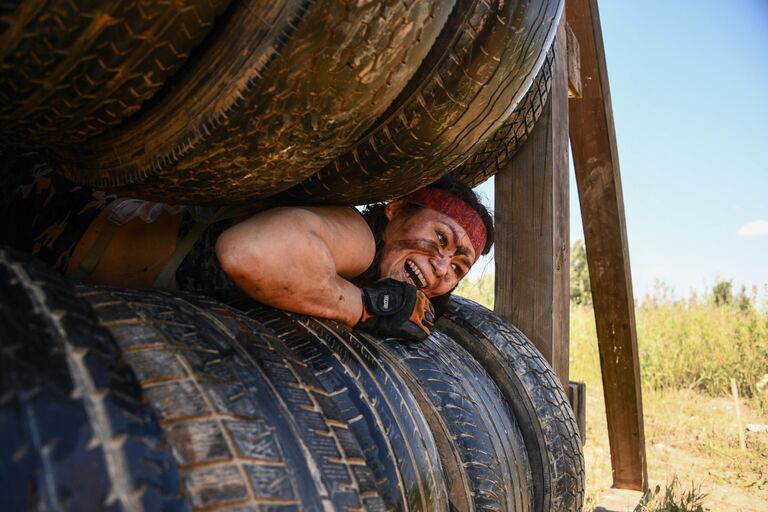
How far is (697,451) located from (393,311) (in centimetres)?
463

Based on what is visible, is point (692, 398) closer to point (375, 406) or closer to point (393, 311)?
point (393, 311)

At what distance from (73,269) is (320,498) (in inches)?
39.7

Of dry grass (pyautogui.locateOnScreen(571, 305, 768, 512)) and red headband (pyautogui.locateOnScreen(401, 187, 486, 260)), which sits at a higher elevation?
red headband (pyautogui.locateOnScreen(401, 187, 486, 260))

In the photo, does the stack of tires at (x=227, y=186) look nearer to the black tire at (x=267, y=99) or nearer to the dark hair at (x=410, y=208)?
the black tire at (x=267, y=99)

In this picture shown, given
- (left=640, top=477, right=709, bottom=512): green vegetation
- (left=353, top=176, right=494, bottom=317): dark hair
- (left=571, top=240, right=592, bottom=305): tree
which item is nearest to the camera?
(left=353, top=176, right=494, bottom=317): dark hair

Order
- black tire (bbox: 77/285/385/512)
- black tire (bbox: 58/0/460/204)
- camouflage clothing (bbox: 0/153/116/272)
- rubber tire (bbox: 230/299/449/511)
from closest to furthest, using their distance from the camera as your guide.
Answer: black tire (bbox: 77/285/385/512) < black tire (bbox: 58/0/460/204) < rubber tire (bbox: 230/299/449/511) < camouflage clothing (bbox: 0/153/116/272)

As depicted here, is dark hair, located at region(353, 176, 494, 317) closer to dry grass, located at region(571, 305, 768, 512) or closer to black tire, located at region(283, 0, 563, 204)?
black tire, located at region(283, 0, 563, 204)

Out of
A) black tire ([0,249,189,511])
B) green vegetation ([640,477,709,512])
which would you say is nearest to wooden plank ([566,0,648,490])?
green vegetation ([640,477,709,512])

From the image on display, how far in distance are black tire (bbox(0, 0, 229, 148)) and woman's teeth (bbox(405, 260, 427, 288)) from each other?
3.97 ft

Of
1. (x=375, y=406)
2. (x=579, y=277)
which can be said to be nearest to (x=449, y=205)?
(x=375, y=406)

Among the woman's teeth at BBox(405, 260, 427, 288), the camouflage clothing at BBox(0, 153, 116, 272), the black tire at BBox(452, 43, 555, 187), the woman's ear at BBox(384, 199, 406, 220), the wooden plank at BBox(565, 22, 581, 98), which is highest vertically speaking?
the wooden plank at BBox(565, 22, 581, 98)

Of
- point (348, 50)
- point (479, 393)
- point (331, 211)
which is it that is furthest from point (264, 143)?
point (479, 393)

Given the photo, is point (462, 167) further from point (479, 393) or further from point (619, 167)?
point (619, 167)

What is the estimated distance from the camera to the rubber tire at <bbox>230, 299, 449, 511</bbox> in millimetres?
1142
